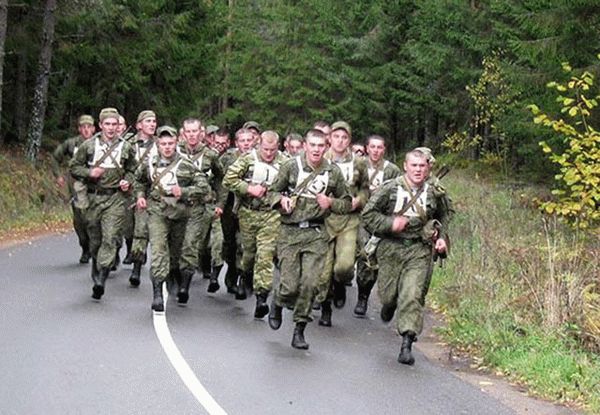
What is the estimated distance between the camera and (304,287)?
10.3m

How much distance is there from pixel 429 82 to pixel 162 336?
34947 millimetres

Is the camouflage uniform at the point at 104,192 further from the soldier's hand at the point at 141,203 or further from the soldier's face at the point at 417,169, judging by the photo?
the soldier's face at the point at 417,169

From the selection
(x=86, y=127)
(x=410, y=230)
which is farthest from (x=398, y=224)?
(x=86, y=127)

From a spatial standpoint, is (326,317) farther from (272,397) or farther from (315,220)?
(272,397)

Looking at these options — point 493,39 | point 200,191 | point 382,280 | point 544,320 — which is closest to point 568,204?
point 544,320

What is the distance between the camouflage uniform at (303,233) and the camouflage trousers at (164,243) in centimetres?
166

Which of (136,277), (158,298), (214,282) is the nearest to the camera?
(158,298)

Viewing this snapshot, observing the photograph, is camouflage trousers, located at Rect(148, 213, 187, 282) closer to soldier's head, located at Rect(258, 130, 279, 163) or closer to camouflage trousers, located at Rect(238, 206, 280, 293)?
camouflage trousers, located at Rect(238, 206, 280, 293)

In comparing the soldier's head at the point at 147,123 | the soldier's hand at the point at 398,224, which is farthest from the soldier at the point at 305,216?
the soldier's head at the point at 147,123

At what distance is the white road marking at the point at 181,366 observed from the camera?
7542 millimetres

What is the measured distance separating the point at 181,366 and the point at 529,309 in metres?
4.43

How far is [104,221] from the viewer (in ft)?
42.3

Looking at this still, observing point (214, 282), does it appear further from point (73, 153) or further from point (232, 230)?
point (73, 153)

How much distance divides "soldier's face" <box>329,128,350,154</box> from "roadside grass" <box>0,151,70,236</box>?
11034 mm
